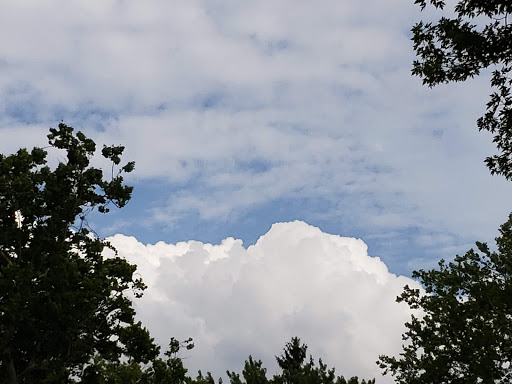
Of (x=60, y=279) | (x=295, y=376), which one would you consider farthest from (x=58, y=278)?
(x=295, y=376)

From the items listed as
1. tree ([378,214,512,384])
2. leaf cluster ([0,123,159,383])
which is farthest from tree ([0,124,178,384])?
tree ([378,214,512,384])

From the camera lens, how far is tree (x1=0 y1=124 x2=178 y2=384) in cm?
2289

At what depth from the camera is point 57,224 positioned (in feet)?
80.2

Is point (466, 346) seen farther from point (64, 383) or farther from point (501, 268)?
point (64, 383)

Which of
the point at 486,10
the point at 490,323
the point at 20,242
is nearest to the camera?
the point at 486,10

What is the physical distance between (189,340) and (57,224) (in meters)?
7.67

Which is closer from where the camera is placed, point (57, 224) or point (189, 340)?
point (57, 224)

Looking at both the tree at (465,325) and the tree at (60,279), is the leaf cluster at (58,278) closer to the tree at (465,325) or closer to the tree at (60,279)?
the tree at (60,279)

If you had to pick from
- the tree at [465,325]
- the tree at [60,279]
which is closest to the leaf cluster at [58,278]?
the tree at [60,279]

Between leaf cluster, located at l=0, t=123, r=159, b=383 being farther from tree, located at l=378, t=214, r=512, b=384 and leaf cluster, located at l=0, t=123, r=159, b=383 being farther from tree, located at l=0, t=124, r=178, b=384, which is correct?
tree, located at l=378, t=214, r=512, b=384

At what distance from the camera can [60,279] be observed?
75.9 feet

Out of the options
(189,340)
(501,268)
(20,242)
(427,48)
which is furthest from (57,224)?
(501,268)

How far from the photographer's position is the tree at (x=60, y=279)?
22.9m

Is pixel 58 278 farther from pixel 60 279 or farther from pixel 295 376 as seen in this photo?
pixel 295 376
